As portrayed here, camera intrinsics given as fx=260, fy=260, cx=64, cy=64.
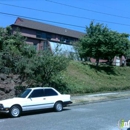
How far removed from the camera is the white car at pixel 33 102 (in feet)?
44.4

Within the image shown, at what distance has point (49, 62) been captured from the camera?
21.5 meters

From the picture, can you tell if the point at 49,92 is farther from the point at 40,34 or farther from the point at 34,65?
the point at 40,34

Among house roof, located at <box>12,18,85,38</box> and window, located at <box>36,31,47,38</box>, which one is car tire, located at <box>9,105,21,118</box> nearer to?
house roof, located at <box>12,18,85,38</box>

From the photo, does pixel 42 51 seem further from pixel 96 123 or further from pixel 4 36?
pixel 96 123

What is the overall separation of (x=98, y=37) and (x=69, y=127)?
2615 centimetres

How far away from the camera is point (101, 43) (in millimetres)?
35156

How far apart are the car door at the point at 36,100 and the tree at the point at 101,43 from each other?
20.6 m

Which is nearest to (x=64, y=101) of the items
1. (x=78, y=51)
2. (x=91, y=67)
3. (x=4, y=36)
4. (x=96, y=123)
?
(x=96, y=123)

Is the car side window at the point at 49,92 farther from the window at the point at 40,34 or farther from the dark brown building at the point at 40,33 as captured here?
the window at the point at 40,34

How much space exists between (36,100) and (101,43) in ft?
72.7

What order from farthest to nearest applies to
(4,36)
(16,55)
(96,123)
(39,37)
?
1. (39,37)
2. (4,36)
3. (16,55)
4. (96,123)

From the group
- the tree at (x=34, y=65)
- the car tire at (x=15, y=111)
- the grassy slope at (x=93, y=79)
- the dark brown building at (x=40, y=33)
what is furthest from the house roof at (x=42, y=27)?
the car tire at (x=15, y=111)

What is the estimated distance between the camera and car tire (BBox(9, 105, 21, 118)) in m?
13.5

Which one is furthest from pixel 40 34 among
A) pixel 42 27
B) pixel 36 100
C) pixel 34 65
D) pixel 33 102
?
pixel 33 102
